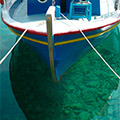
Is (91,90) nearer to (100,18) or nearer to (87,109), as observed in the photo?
(87,109)

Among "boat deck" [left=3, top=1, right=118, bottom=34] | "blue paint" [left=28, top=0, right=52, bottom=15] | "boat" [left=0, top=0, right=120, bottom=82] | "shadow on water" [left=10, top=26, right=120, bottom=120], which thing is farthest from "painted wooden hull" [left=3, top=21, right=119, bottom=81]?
"blue paint" [left=28, top=0, right=52, bottom=15]

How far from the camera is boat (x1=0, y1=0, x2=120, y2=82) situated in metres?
4.33

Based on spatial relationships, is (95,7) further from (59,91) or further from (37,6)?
(59,91)

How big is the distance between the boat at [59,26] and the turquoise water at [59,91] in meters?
0.58

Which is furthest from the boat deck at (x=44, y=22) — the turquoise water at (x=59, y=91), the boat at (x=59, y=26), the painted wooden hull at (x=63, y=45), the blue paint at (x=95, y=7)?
the turquoise water at (x=59, y=91)

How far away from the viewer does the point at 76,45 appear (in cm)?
500

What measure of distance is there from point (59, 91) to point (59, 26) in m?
1.92

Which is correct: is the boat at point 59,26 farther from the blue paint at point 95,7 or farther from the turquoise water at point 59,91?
the turquoise water at point 59,91

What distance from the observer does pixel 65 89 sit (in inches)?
214

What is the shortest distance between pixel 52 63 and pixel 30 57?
2615 millimetres

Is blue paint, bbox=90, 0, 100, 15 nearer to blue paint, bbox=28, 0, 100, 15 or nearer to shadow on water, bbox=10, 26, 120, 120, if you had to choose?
blue paint, bbox=28, 0, 100, 15

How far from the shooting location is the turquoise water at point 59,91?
4.68 meters

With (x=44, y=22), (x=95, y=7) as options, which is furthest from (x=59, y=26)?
(x=95, y=7)

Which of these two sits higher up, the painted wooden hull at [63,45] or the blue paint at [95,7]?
the blue paint at [95,7]
